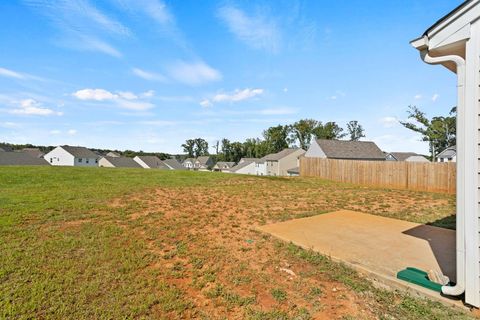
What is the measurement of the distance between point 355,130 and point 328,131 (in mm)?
11014

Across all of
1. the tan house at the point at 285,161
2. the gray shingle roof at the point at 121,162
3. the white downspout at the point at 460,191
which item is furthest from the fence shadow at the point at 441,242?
the gray shingle roof at the point at 121,162

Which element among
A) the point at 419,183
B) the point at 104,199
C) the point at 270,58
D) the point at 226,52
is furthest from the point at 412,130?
the point at 104,199

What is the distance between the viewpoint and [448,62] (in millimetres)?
2461

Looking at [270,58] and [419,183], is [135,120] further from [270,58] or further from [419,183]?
[419,183]

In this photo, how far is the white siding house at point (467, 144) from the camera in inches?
82.7

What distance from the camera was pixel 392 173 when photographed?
14242mm

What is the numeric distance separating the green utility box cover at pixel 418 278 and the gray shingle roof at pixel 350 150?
2559 centimetres

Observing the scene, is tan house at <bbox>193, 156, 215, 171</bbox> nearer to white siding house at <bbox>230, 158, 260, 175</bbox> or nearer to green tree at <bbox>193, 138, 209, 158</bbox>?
green tree at <bbox>193, 138, 209, 158</bbox>

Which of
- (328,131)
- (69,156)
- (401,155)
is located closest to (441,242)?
(328,131)

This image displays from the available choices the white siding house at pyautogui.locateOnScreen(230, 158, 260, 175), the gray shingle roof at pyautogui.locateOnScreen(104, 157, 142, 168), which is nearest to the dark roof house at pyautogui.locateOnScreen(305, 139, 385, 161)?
the white siding house at pyautogui.locateOnScreen(230, 158, 260, 175)

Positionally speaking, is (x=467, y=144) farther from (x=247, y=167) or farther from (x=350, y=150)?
(x=247, y=167)

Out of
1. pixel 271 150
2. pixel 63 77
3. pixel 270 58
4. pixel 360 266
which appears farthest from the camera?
pixel 271 150

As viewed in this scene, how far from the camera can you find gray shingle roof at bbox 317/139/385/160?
90.4 ft

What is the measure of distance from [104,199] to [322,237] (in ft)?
21.2
